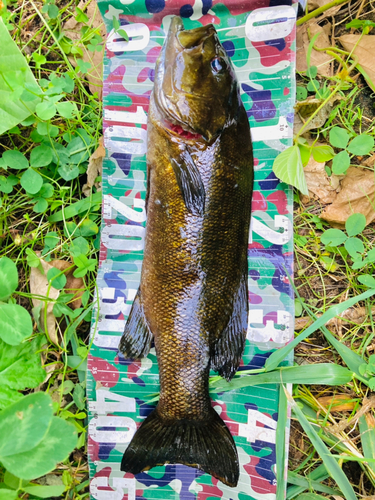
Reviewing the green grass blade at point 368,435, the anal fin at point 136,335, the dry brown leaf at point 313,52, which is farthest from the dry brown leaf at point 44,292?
the dry brown leaf at point 313,52

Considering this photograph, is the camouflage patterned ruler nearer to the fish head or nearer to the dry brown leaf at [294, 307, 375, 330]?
the dry brown leaf at [294, 307, 375, 330]

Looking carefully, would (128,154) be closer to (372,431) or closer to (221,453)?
(221,453)

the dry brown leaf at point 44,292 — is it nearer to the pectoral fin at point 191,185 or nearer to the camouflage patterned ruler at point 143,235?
the camouflage patterned ruler at point 143,235

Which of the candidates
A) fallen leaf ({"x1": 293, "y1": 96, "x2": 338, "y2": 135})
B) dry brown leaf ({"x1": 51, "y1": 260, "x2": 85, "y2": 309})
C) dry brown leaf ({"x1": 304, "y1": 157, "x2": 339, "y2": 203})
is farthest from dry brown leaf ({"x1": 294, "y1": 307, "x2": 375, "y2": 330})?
dry brown leaf ({"x1": 51, "y1": 260, "x2": 85, "y2": 309})

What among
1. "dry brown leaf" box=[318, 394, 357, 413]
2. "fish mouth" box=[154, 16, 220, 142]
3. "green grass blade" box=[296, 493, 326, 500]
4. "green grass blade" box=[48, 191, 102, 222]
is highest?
"fish mouth" box=[154, 16, 220, 142]

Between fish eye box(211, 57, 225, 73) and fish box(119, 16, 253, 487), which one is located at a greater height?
fish eye box(211, 57, 225, 73)

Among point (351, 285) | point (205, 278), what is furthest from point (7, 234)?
point (351, 285)

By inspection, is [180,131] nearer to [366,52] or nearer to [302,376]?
[366,52]
